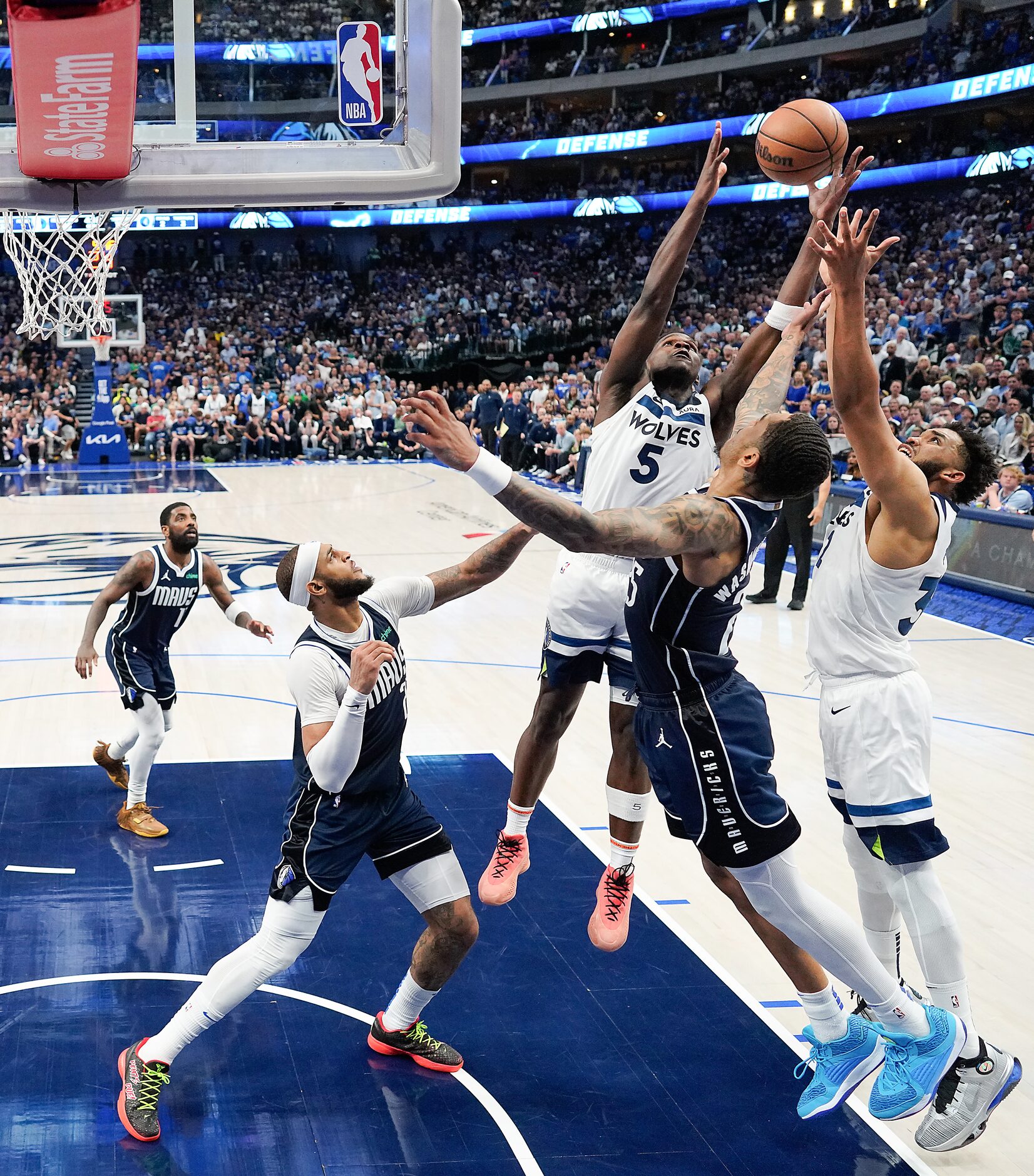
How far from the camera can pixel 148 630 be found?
20.7 feet

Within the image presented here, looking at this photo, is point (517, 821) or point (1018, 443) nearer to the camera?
point (517, 821)

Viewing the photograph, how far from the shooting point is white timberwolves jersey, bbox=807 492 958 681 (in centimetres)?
382

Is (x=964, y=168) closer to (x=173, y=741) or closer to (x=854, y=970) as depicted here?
(x=173, y=741)

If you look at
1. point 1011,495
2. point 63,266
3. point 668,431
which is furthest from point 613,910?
point 1011,495

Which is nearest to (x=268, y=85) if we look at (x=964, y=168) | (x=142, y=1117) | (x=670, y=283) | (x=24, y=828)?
(x=670, y=283)

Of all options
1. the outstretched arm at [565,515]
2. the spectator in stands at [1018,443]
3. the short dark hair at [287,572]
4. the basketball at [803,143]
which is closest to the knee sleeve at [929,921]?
the outstretched arm at [565,515]

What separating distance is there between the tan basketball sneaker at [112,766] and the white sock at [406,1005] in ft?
9.52

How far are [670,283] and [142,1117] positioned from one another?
124 inches

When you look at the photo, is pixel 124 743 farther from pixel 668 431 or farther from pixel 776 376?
pixel 776 376

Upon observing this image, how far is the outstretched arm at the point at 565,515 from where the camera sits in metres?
2.97

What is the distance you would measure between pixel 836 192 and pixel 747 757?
178cm

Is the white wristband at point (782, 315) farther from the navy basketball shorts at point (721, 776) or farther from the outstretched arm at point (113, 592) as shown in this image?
the outstretched arm at point (113, 592)

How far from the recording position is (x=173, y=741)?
766cm

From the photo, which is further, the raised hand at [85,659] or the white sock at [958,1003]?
the raised hand at [85,659]
